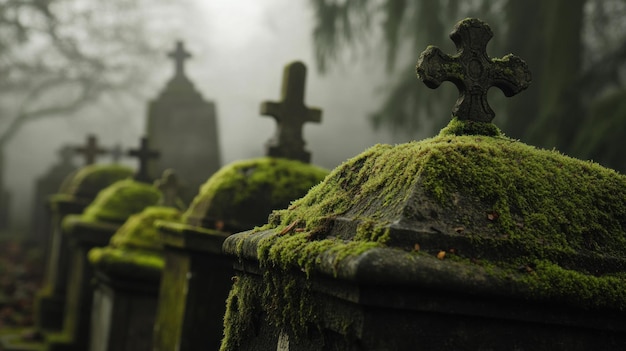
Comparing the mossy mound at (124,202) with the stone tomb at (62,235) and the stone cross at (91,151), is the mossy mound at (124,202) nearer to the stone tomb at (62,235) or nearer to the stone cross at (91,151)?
the stone tomb at (62,235)

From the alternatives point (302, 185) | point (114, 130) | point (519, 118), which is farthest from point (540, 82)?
point (114, 130)

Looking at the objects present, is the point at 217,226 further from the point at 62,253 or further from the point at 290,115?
the point at 62,253

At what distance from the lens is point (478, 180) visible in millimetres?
2010

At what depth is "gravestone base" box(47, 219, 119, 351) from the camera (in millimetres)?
7004

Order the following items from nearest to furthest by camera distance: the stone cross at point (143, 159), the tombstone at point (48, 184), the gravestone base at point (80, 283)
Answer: the gravestone base at point (80, 283) < the stone cross at point (143, 159) < the tombstone at point (48, 184)

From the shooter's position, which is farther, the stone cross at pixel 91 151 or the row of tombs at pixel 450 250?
the stone cross at pixel 91 151

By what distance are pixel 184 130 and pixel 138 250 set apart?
4555 mm

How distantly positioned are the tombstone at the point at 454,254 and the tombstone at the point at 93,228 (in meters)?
4.88

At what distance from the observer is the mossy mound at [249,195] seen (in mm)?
4207

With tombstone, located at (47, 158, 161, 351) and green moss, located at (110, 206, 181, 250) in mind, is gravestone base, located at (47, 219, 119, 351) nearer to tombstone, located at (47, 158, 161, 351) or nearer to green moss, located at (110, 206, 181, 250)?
tombstone, located at (47, 158, 161, 351)

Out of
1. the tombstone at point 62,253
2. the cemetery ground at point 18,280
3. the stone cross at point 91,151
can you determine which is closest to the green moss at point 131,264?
the tombstone at point 62,253

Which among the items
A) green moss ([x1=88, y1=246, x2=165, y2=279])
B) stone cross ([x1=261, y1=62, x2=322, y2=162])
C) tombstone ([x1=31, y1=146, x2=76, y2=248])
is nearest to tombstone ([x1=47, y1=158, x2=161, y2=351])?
green moss ([x1=88, y1=246, x2=165, y2=279])

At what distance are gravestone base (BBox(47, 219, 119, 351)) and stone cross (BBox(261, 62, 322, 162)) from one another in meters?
2.91

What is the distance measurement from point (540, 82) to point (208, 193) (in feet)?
15.8
